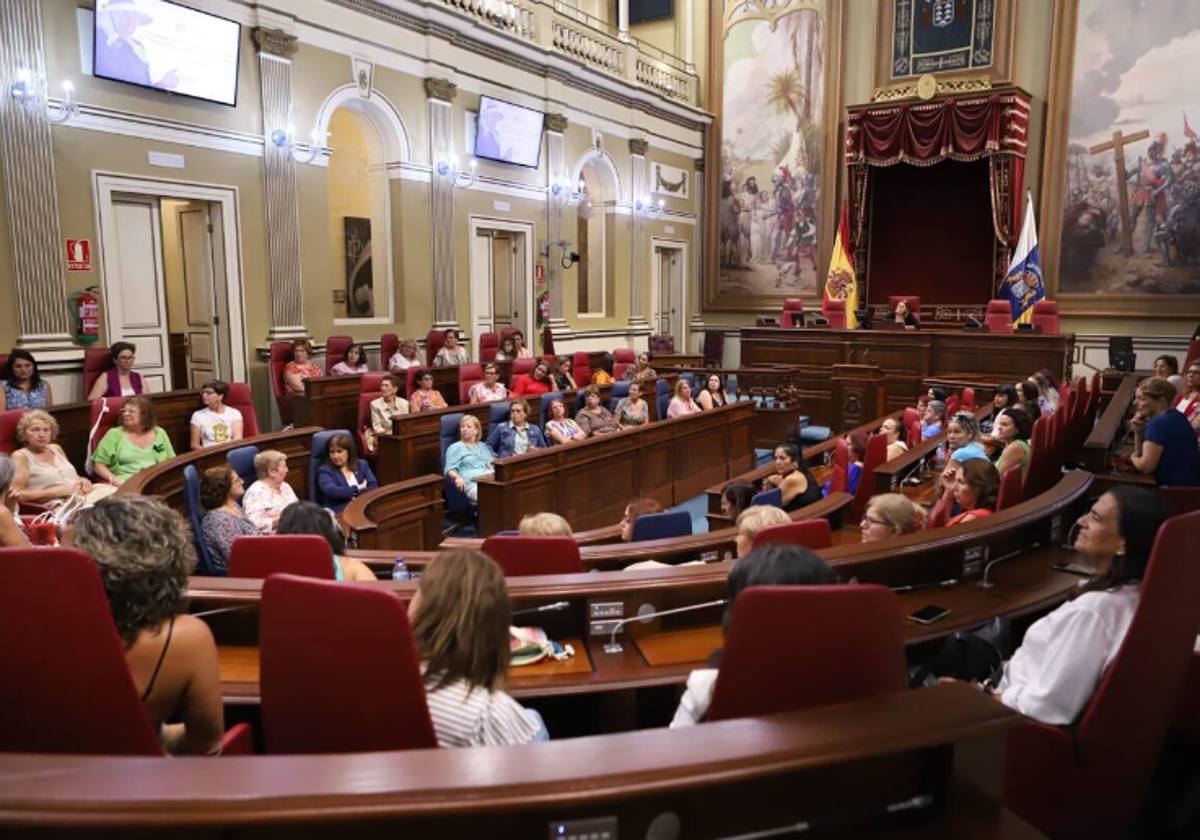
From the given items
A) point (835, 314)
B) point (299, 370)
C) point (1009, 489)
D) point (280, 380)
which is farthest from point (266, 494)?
point (835, 314)

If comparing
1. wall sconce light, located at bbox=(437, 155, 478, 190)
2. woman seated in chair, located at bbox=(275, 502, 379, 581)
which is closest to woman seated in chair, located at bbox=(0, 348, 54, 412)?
woman seated in chair, located at bbox=(275, 502, 379, 581)

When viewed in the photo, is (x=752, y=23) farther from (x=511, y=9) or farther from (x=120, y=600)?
(x=120, y=600)

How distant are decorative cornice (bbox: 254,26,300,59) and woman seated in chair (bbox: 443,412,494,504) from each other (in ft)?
15.5

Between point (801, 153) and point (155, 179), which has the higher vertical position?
point (801, 153)

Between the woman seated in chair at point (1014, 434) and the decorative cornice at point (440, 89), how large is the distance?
7.92 meters

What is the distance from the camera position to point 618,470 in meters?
6.78

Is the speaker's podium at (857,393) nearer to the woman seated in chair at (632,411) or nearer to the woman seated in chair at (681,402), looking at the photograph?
the woman seated in chair at (681,402)

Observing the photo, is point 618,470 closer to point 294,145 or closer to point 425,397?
point 425,397

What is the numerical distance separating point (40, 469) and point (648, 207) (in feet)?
37.4

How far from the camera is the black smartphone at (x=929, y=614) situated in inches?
98.9

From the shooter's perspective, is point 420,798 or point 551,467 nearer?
point 420,798

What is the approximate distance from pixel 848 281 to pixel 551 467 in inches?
364

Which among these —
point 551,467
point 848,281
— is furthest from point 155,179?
point 848,281

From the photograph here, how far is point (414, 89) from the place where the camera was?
10031 mm
